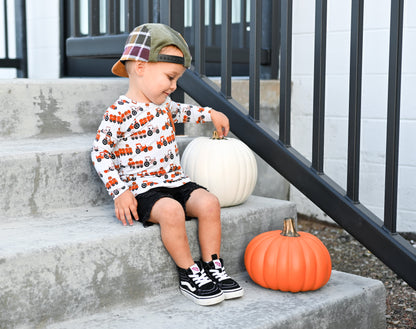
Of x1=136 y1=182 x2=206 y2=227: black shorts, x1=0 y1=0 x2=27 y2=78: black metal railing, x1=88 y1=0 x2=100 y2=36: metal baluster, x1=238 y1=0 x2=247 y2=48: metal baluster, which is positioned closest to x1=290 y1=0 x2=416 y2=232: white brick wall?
x1=238 y1=0 x2=247 y2=48: metal baluster

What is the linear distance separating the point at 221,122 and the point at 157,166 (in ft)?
1.05

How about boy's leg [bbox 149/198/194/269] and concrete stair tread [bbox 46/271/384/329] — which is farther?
boy's leg [bbox 149/198/194/269]

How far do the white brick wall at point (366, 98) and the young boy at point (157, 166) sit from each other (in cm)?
153

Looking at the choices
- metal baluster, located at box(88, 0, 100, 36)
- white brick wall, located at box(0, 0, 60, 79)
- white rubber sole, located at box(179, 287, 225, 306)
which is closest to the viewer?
white rubber sole, located at box(179, 287, 225, 306)

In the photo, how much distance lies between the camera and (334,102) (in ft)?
11.0

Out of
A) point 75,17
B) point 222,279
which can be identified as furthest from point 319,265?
point 75,17

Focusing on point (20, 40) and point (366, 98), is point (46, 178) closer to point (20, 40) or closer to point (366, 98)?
point (366, 98)

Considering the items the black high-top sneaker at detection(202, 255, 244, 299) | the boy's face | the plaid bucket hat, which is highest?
the plaid bucket hat

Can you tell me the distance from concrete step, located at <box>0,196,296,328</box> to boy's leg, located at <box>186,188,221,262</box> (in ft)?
0.16

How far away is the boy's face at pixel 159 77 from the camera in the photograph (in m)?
1.91

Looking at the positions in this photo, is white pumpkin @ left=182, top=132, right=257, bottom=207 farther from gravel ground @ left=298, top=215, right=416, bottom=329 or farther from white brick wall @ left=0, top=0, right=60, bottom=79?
white brick wall @ left=0, top=0, right=60, bottom=79

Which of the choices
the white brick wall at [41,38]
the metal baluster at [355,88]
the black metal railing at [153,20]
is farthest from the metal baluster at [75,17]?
the metal baluster at [355,88]

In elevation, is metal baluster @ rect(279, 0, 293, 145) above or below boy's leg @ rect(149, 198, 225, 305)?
above

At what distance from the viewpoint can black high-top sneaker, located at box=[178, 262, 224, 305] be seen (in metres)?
1.68
